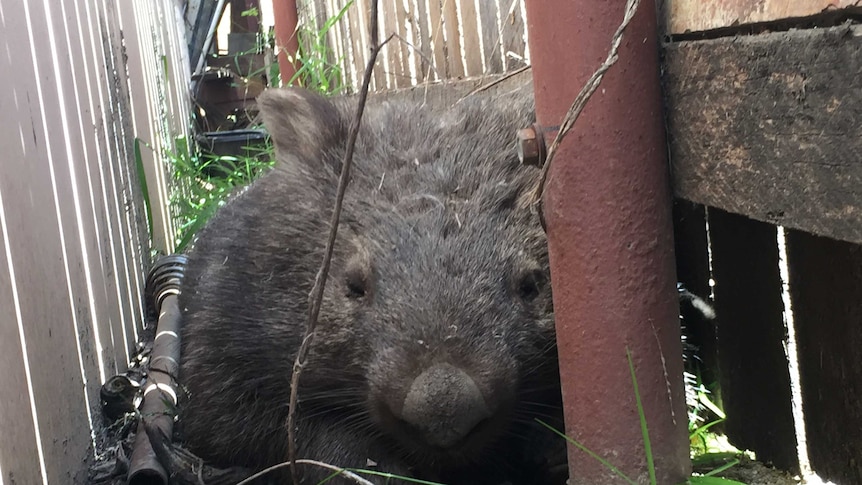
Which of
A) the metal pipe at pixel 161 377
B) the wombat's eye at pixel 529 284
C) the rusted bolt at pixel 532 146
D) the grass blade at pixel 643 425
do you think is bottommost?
the metal pipe at pixel 161 377

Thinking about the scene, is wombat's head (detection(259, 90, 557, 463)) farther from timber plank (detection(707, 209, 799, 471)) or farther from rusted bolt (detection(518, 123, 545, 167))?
timber plank (detection(707, 209, 799, 471))

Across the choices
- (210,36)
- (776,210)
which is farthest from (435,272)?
(210,36)

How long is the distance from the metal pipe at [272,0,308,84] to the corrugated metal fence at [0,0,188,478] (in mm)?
899

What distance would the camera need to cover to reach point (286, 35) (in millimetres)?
5434

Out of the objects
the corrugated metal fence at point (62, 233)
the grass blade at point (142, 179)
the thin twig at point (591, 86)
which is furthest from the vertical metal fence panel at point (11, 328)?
the grass blade at point (142, 179)

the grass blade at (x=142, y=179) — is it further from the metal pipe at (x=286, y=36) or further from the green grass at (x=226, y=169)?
the metal pipe at (x=286, y=36)

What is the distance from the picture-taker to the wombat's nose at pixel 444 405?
1.89 metres

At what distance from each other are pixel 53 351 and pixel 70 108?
1168mm

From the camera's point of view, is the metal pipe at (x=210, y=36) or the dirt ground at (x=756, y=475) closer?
the dirt ground at (x=756, y=475)

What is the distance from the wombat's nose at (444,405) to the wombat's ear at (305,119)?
3.07ft

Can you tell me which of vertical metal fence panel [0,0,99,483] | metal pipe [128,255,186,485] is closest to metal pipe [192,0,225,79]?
metal pipe [128,255,186,485]

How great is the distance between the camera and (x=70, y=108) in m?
3.47

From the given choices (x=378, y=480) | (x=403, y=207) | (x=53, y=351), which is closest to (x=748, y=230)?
(x=403, y=207)

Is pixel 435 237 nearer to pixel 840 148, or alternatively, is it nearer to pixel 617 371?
pixel 617 371
